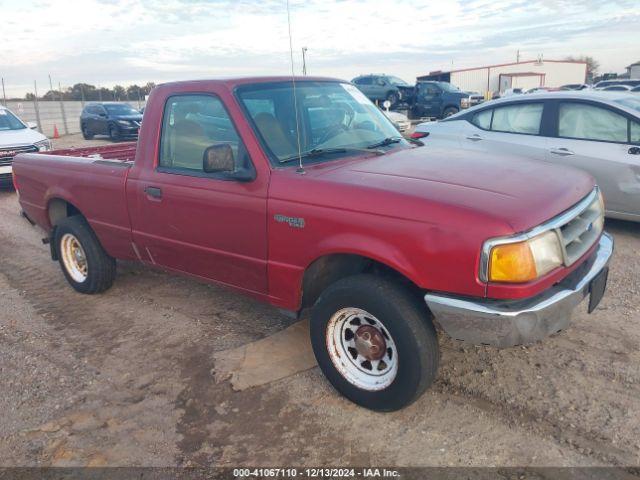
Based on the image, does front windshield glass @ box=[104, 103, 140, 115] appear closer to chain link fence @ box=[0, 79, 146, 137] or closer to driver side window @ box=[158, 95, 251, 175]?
chain link fence @ box=[0, 79, 146, 137]

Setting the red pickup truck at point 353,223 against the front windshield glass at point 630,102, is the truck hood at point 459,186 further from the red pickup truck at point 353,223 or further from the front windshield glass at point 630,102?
the front windshield glass at point 630,102

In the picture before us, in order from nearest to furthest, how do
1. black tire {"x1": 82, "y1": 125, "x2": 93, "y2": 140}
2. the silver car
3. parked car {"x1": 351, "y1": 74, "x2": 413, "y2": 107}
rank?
the silver car → black tire {"x1": 82, "y1": 125, "x2": 93, "y2": 140} → parked car {"x1": 351, "y1": 74, "x2": 413, "y2": 107}

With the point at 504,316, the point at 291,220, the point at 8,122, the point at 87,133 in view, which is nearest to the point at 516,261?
the point at 504,316

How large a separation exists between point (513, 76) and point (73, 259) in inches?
1865

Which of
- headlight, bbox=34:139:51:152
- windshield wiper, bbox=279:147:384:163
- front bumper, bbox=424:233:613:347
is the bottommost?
front bumper, bbox=424:233:613:347

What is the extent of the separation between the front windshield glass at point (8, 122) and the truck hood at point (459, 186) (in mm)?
10646

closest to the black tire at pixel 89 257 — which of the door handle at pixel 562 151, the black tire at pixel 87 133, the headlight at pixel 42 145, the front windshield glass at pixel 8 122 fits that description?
the door handle at pixel 562 151

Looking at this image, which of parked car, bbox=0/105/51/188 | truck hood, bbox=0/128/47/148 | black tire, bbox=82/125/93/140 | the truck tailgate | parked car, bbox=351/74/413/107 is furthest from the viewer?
parked car, bbox=351/74/413/107

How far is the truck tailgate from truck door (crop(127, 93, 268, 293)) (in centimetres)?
20

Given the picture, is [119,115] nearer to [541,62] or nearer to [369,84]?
[369,84]

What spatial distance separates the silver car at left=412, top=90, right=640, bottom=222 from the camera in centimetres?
580

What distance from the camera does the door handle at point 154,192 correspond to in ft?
12.9

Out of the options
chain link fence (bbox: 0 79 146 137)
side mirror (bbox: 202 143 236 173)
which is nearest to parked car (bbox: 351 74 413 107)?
chain link fence (bbox: 0 79 146 137)

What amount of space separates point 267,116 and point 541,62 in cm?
5830
